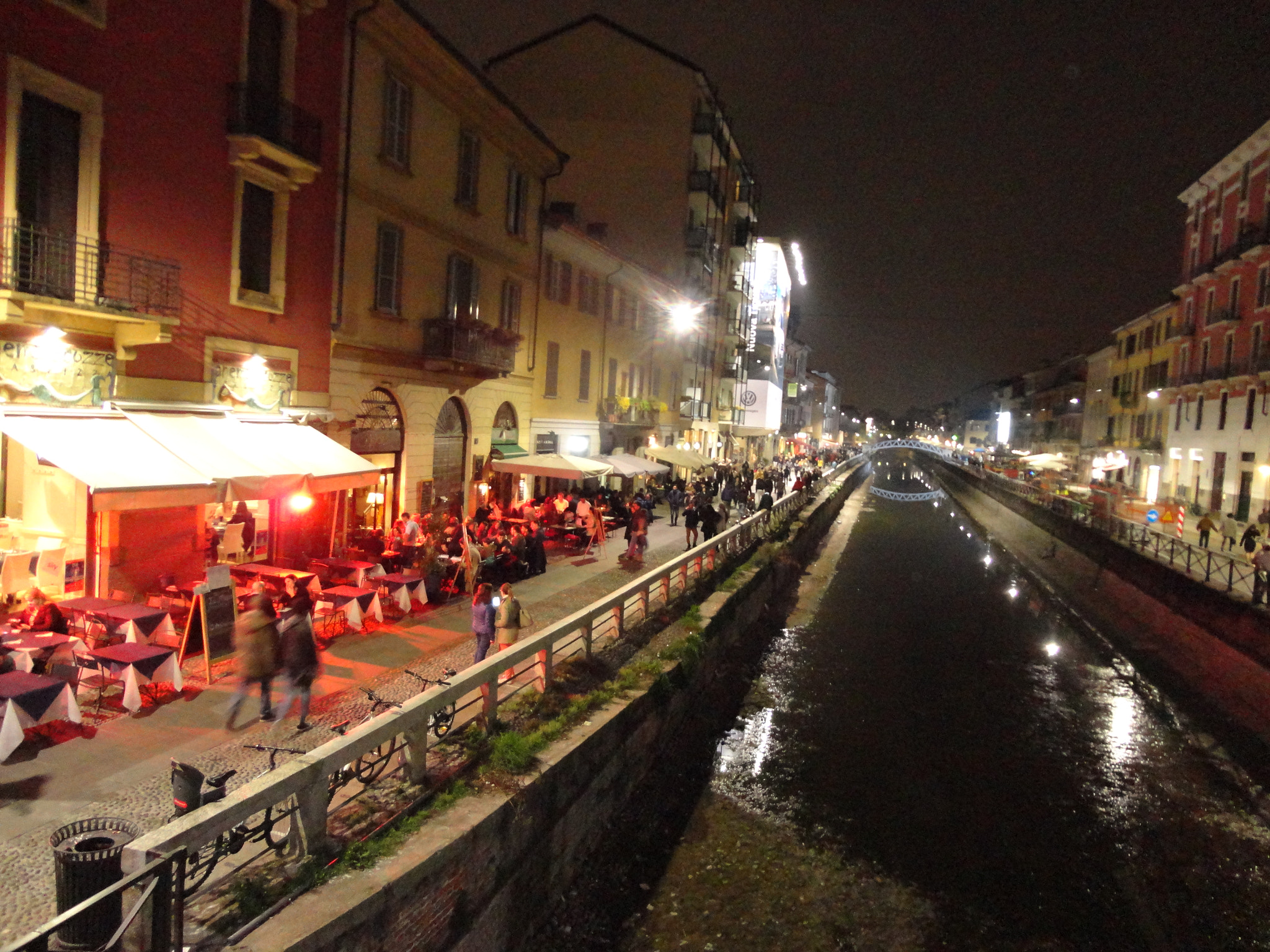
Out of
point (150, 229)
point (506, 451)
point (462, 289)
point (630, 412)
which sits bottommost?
point (506, 451)

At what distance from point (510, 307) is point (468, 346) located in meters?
4.20

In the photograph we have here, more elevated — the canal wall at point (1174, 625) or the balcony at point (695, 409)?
the balcony at point (695, 409)

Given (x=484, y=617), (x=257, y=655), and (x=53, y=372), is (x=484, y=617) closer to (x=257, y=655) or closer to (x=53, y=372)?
(x=257, y=655)

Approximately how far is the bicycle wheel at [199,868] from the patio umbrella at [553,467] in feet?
46.6

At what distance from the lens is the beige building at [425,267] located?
14938mm

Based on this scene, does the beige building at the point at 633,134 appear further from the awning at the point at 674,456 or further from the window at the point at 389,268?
the window at the point at 389,268

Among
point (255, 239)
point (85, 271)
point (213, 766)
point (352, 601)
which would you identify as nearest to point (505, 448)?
point (255, 239)

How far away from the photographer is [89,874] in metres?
4.01

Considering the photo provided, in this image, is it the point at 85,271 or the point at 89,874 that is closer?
the point at 89,874

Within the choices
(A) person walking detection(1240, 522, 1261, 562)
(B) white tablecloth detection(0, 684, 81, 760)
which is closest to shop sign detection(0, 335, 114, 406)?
(B) white tablecloth detection(0, 684, 81, 760)

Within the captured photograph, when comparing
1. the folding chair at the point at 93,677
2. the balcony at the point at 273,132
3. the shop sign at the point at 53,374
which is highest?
the balcony at the point at 273,132

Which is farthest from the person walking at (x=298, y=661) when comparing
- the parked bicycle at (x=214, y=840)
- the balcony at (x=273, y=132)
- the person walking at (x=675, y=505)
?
the person walking at (x=675, y=505)

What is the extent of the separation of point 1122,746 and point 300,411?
15.3 metres

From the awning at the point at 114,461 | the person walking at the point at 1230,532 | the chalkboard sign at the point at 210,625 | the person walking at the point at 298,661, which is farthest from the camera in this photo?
the person walking at the point at 1230,532
